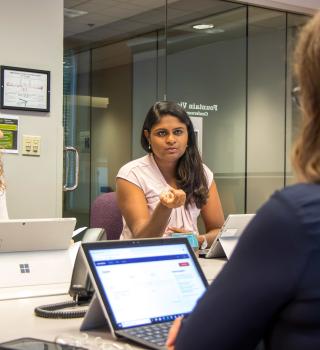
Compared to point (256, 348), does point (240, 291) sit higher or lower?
higher

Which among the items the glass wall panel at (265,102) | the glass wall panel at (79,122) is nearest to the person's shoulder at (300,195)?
the glass wall panel at (79,122)

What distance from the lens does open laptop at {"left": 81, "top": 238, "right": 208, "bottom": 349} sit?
1429 mm

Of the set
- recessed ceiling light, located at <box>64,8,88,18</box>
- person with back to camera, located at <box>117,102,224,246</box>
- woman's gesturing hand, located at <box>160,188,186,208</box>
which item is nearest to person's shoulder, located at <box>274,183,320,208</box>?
woman's gesturing hand, located at <box>160,188,186,208</box>

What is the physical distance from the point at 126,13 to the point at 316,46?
481 cm

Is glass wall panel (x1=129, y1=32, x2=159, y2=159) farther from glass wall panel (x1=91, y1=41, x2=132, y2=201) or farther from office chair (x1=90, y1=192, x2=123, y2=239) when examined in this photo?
office chair (x1=90, y1=192, x2=123, y2=239)

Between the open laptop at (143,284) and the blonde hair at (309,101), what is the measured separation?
57 centimetres

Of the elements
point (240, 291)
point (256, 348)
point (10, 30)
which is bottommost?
point (256, 348)

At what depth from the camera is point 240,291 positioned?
0.91 metres

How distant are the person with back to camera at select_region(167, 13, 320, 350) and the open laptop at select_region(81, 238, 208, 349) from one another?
421mm

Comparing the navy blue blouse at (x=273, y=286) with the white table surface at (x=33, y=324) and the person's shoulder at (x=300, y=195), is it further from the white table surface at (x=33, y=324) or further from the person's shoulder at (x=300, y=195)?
the white table surface at (x=33, y=324)

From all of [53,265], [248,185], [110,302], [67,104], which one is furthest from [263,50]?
[110,302]

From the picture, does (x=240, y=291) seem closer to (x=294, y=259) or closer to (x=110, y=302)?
(x=294, y=259)

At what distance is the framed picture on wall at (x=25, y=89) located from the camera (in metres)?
4.24

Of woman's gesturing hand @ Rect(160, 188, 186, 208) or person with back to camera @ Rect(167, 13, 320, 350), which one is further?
woman's gesturing hand @ Rect(160, 188, 186, 208)
